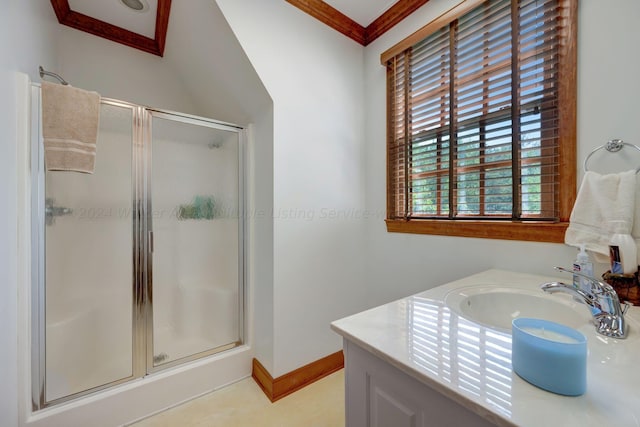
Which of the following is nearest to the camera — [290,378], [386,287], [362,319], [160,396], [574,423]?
[574,423]

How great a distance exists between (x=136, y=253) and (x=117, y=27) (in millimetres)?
1827

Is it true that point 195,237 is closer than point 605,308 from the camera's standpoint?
No

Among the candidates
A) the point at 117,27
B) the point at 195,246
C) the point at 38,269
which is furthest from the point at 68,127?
the point at 117,27

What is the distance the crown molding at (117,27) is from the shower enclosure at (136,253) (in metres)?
0.86

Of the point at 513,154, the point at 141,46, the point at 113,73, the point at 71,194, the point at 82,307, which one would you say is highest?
the point at 141,46

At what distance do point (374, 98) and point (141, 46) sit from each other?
2.00 metres

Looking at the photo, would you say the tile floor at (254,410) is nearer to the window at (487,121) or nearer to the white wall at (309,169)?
the white wall at (309,169)

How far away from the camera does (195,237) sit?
1.87 metres

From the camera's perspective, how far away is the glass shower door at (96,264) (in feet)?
4.58

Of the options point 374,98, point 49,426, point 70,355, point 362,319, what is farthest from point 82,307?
point 374,98

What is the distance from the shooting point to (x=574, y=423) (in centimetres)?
39

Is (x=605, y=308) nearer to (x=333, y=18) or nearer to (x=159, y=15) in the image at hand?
(x=333, y=18)

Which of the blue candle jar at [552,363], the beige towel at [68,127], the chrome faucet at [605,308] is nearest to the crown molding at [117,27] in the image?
the beige towel at [68,127]

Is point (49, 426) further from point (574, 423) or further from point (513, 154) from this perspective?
point (513, 154)
